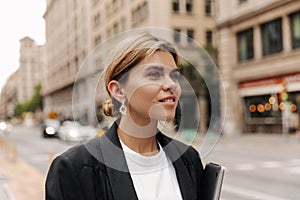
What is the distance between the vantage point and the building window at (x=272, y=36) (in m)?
23.7

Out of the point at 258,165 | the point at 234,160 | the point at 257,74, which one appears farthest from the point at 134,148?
the point at 257,74

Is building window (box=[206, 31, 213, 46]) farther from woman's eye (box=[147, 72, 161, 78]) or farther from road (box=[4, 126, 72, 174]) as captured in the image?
woman's eye (box=[147, 72, 161, 78])

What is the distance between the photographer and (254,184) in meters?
9.42

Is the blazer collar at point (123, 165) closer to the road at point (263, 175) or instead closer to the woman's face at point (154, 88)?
the woman's face at point (154, 88)

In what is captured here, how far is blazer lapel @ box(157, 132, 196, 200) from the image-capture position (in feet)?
4.46

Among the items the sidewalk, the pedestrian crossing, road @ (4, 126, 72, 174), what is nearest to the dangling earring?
the sidewalk

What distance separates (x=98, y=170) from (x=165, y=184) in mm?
243

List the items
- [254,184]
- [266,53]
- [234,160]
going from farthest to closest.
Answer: [266,53] < [234,160] < [254,184]

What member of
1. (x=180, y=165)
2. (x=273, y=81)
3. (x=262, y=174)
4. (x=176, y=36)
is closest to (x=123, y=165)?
(x=180, y=165)

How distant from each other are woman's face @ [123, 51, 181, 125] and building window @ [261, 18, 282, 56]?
77.9 ft

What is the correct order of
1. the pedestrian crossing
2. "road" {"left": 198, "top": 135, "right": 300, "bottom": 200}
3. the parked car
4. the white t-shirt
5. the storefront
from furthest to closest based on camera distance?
the parked car
the storefront
the pedestrian crossing
"road" {"left": 198, "top": 135, "right": 300, "bottom": 200}
the white t-shirt

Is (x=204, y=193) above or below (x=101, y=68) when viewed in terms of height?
below

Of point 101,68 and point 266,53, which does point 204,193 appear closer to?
point 101,68

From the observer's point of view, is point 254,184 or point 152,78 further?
point 254,184
